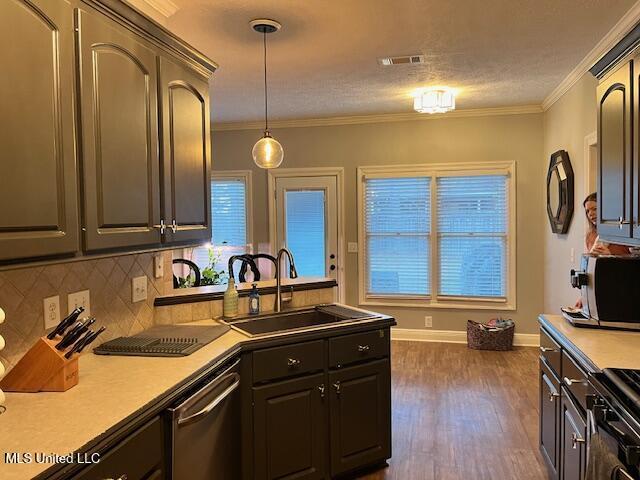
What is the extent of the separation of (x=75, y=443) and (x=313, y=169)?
4973 mm

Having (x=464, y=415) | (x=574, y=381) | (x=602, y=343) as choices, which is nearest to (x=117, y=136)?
(x=574, y=381)

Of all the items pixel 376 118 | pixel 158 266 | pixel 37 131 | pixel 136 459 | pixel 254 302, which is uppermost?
pixel 376 118

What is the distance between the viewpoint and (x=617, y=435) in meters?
1.53

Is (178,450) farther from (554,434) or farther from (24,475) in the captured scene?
(554,434)

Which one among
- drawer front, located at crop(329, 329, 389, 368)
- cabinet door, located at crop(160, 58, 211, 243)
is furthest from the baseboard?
cabinet door, located at crop(160, 58, 211, 243)

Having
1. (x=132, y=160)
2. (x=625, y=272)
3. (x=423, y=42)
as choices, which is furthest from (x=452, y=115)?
(x=132, y=160)

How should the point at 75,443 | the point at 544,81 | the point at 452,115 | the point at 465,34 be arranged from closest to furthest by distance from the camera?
the point at 75,443 → the point at 465,34 → the point at 544,81 → the point at 452,115

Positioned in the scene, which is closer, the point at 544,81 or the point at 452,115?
the point at 544,81

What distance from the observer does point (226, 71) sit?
13.1 feet

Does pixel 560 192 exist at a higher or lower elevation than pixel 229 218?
higher

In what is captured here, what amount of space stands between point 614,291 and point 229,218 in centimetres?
475

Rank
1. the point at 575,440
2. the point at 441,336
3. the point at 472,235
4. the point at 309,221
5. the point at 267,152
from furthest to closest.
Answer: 1. the point at 309,221
2. the point at 441,336
3. the point at 472,235
4. the point at 267,152
5. the point at 575,440

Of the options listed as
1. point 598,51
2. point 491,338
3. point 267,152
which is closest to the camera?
point 598,51

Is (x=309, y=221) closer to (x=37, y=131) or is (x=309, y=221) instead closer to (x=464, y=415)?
(x=464, y=415)
